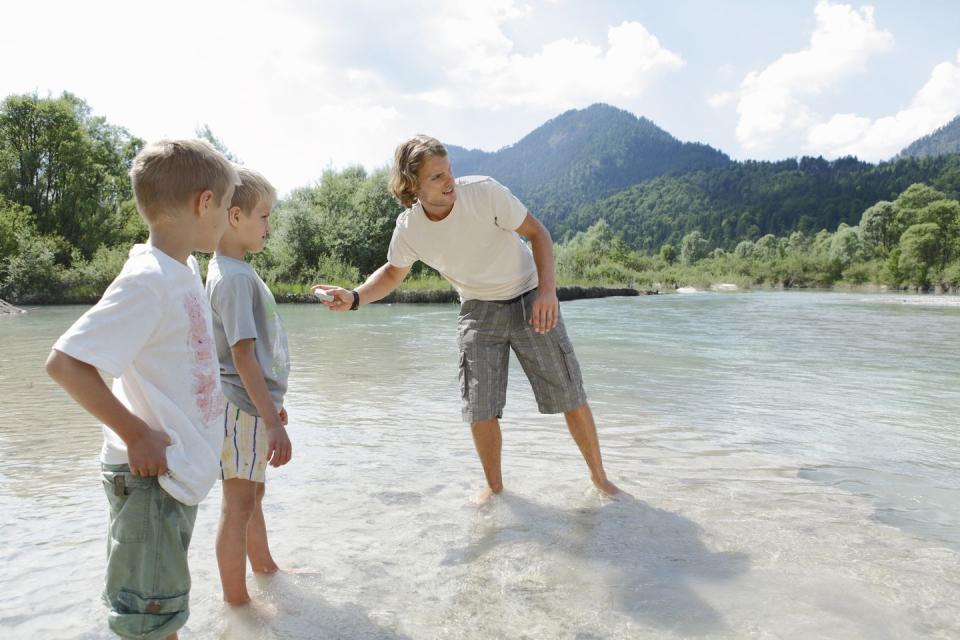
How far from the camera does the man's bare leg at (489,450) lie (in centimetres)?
361

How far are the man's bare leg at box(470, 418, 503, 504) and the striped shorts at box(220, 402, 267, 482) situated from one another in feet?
4.97

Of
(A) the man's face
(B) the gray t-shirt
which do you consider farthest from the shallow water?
(A) the man's face

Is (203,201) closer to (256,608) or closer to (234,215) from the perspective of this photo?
(234,215)

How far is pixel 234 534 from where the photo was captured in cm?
226

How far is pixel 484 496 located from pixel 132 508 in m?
2.21

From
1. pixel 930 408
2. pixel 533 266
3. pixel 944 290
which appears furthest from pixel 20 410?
pixel 944 290

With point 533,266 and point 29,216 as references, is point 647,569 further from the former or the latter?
point 29,216

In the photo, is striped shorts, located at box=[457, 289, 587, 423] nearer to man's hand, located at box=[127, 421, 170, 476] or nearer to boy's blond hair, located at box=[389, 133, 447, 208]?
boy's blond hair, located at box=[389, 133, 447, 208]

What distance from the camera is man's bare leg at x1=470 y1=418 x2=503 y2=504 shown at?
11.8 ft

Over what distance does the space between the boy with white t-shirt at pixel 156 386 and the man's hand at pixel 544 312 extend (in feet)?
6.27

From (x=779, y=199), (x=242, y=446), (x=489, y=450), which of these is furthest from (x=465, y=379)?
(x=779, y=199)

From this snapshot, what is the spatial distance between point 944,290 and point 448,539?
67853 millimetres

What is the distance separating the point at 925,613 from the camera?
7.43ft

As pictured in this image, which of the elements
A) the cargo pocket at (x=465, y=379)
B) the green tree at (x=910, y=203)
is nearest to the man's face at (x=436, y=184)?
the cargo pocket at (x=465, y=379)
